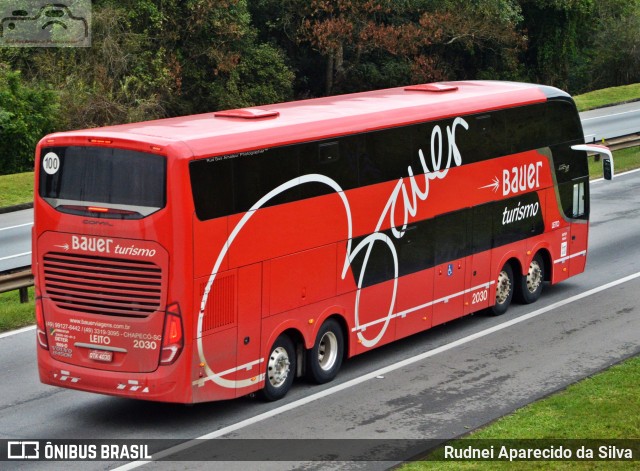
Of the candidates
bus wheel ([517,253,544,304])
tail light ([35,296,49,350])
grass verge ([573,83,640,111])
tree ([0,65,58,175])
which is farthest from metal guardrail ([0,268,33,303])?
grass verge ([573,83,640,111])

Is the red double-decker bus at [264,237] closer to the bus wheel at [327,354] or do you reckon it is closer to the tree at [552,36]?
the bus wheel at [327,354]

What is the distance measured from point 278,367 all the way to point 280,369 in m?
0.06

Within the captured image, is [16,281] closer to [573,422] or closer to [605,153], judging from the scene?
[573,422]

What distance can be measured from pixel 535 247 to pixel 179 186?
911cm

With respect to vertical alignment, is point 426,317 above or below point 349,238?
below

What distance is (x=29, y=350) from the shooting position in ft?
58.1

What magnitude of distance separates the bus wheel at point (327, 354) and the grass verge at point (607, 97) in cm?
3724

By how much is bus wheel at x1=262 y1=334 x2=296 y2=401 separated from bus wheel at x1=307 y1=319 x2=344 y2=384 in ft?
1.16

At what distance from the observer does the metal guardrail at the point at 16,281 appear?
762 inches

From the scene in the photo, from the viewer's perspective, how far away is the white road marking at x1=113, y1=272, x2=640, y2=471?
13.6 metres

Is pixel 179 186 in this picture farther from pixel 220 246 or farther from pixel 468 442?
pixel 468 442

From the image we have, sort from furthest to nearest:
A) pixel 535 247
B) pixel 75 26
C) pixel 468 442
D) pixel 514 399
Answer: pixel 75 26
pixel 535 247
pixel 514 399
pixel 468 442

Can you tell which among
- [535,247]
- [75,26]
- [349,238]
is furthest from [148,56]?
[349,238]

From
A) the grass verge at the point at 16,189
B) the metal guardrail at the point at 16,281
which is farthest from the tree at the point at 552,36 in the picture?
the metal guardrail at the point at 16,281
